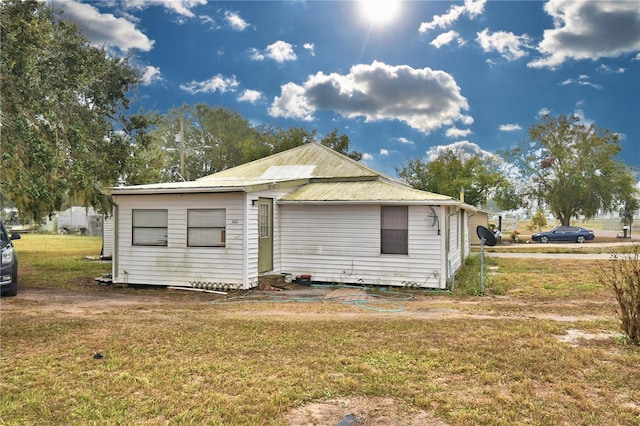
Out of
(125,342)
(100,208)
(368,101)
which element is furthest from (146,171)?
(368,101)

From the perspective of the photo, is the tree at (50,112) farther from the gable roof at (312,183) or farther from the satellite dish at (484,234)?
the satellite dish at (484,234)

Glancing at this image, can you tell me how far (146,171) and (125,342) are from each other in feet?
40.6

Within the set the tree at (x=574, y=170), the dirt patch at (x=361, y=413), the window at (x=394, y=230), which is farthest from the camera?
the tree at (x=574, y=170)

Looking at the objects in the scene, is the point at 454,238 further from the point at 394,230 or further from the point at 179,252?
the point at 179,252

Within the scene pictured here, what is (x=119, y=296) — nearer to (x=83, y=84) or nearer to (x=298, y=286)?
(x=298, y=286)

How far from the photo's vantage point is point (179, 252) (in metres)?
12.1

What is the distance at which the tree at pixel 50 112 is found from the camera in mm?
10156

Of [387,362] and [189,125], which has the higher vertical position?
[189,125]

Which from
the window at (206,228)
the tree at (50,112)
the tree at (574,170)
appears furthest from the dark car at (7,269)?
the tree at (574,170)

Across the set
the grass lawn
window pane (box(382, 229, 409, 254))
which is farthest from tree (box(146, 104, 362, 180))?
the grass lawn

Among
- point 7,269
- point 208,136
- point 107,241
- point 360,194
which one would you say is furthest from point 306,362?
point 208,136

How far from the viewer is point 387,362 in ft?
18.4

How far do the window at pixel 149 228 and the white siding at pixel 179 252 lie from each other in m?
0.13

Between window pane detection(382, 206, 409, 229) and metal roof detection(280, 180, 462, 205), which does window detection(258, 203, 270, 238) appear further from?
window pane detection(382, 206, 409, 229)
